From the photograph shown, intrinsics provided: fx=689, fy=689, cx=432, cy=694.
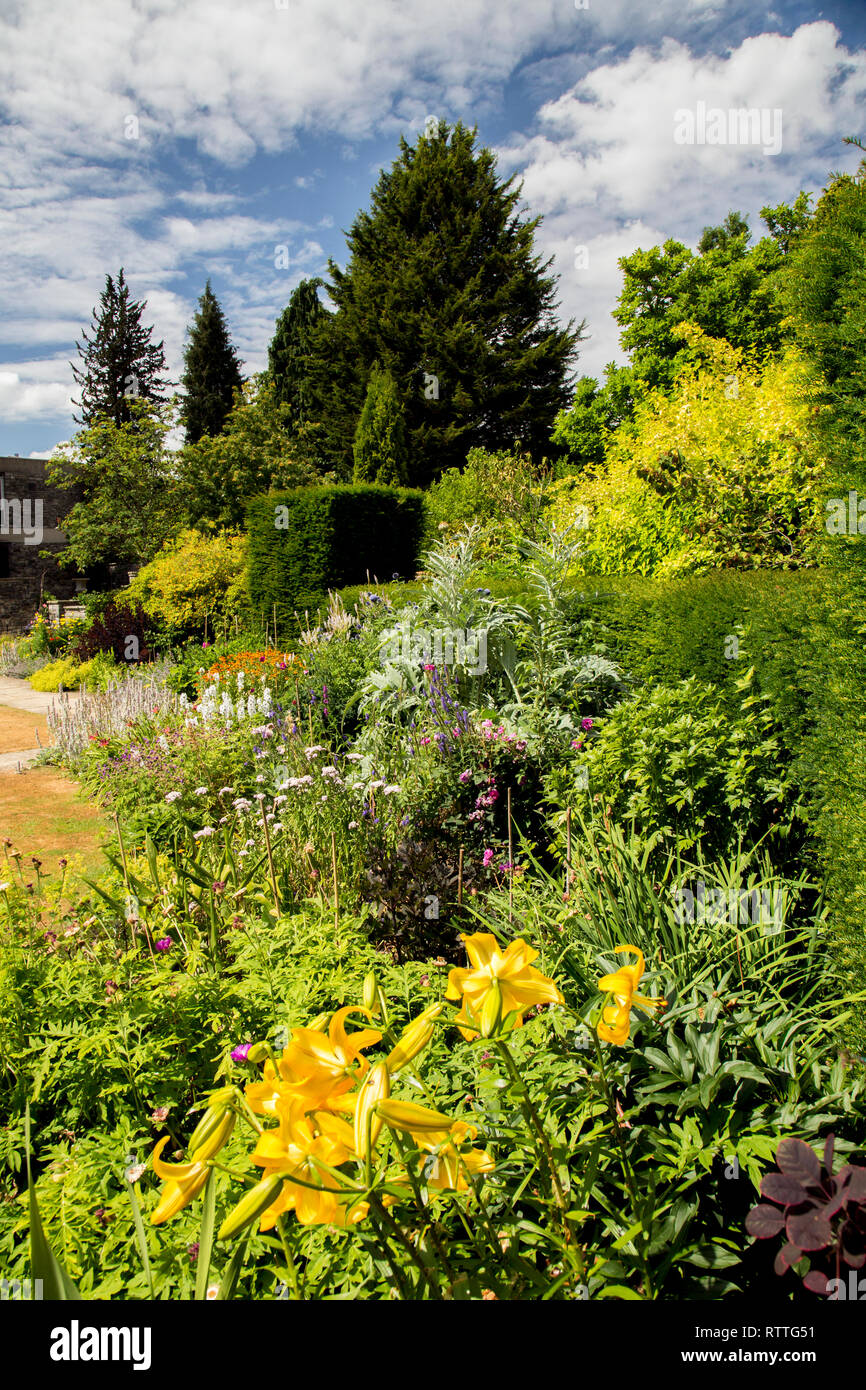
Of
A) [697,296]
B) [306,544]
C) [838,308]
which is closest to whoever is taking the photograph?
[838,308]

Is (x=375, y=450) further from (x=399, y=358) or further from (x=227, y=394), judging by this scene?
(x=227, y=394)

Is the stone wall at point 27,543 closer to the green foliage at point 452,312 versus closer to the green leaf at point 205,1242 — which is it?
the green foliage at point 452,312

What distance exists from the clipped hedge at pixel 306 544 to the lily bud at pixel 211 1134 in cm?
Answer: 995

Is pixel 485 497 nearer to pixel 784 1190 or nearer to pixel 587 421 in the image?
Result: pixel 587 421

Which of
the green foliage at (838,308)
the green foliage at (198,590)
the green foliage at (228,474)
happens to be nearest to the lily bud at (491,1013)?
the green foliage at (838,308)

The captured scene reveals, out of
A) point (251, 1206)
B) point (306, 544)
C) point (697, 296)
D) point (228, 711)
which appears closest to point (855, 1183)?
point (251, 1206)

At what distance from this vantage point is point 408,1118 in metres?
0.74

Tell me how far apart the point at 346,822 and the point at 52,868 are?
76.6 inches

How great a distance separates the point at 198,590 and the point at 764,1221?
1244 cm

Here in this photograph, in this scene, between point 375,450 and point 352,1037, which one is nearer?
point 352,1037

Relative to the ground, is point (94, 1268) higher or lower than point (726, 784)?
lower

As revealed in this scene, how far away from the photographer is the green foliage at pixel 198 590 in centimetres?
1178
